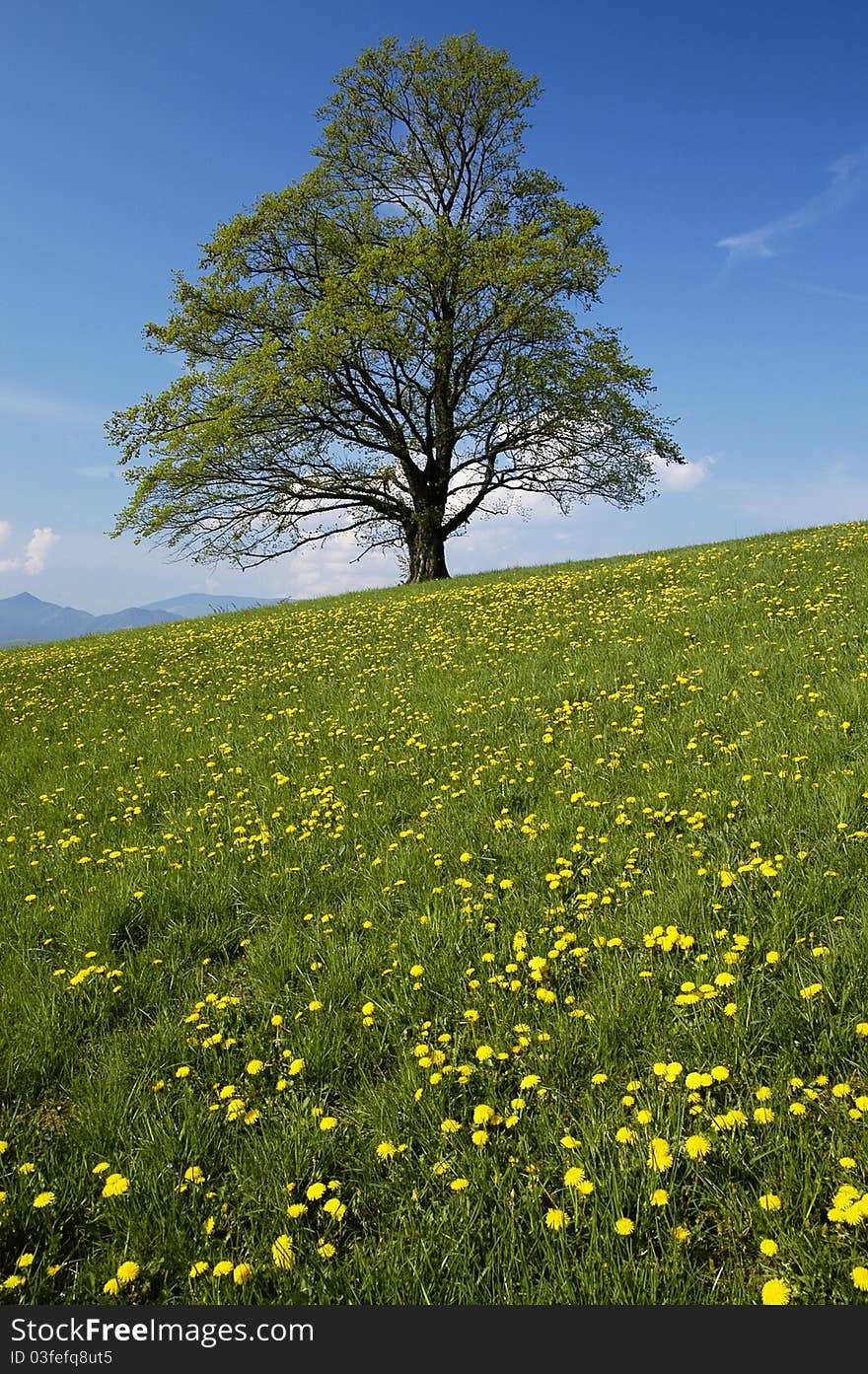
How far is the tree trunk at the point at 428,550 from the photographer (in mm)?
22703

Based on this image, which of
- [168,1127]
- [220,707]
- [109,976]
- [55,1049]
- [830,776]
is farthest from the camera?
[220,707]

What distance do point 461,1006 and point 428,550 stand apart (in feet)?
66.1

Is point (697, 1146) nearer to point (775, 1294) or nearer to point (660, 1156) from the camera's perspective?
point (660, 1156)

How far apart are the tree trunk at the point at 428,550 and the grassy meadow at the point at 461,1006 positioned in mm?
15190

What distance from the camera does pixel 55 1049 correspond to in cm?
364

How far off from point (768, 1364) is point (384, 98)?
91.9 feet

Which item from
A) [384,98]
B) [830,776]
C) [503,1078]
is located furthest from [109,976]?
[384,98]

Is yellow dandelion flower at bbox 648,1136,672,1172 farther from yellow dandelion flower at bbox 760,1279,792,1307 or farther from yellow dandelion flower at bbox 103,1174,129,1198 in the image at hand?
yellow dandelion flower at bbox 103,1174,129,1198

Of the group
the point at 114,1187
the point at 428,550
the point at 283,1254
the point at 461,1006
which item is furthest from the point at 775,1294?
the point at 428,550

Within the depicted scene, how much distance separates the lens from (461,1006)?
360 cm

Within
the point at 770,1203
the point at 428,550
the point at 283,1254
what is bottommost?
the point at 283,1254

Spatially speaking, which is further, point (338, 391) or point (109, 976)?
point (338, 391)

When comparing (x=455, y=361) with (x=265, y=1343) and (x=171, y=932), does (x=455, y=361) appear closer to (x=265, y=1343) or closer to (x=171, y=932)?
(x=171, y=932)

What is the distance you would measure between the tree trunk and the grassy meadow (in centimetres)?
1519
